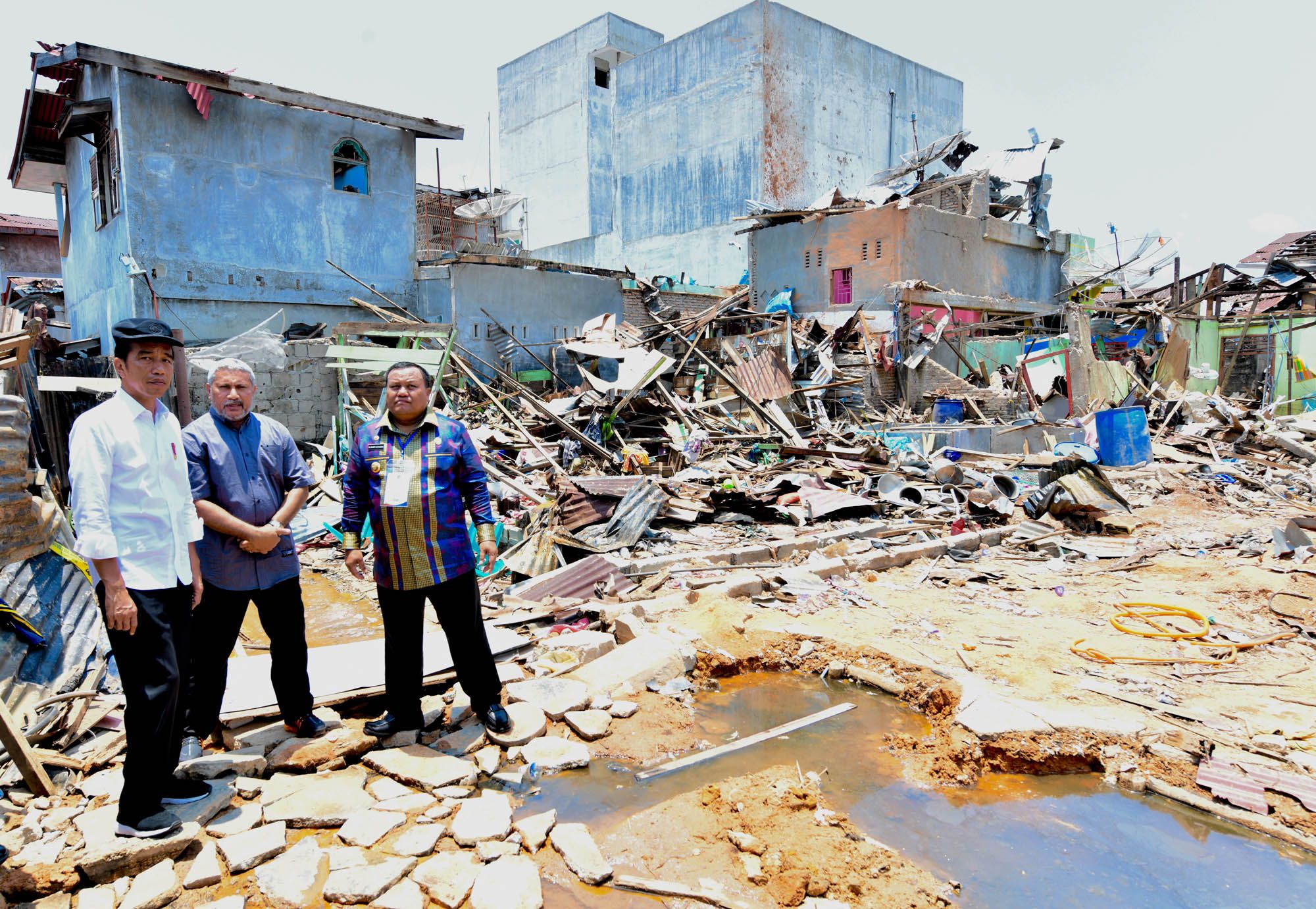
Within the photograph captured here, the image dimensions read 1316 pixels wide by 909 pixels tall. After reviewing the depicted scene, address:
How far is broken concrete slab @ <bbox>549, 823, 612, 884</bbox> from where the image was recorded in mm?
2781

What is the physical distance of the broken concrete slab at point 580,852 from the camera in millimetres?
2781

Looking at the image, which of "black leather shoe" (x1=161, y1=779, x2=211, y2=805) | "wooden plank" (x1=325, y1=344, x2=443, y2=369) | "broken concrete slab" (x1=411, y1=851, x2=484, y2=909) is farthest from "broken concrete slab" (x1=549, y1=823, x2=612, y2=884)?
"wooden plank" (x1=325, y1=344, x2=443, y2=369)

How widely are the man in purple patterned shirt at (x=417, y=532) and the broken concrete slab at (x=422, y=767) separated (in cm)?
16

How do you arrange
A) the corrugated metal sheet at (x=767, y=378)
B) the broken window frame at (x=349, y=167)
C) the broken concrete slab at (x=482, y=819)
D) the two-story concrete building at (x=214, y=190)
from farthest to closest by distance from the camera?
the broken window frame at (x=349, y=167)
the corrugated metal sheet at (x=767, y=378)
the two-story concrete building at (x=214, y=190)
the broken concrete slab at (x=482, y=819)

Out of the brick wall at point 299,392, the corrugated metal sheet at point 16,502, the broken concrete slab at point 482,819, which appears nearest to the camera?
the broken concrete slab at point 482,819

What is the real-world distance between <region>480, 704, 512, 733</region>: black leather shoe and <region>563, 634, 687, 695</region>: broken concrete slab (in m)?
0.55

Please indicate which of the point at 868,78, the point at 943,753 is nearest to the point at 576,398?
the point at 943,753

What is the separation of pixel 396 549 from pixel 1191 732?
12.6 ft

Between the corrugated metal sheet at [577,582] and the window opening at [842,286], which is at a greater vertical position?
the window opening at [842,286]

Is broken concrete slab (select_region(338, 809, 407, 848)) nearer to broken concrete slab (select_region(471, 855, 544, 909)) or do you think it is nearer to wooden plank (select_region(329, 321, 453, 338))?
broken concrete slab (select_region(471, 855, 544, 909))

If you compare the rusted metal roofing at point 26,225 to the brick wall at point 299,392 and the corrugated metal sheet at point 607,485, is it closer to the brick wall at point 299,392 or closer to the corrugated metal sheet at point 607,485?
the brick wall at point 299,392

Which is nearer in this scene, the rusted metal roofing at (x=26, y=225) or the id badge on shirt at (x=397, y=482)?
the id badge on shirt at (x=397, y=482)

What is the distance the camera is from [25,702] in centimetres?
363

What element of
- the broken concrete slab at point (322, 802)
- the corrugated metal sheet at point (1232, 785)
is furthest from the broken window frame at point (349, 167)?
the corrugated metal sheet at point (1232, 785)
